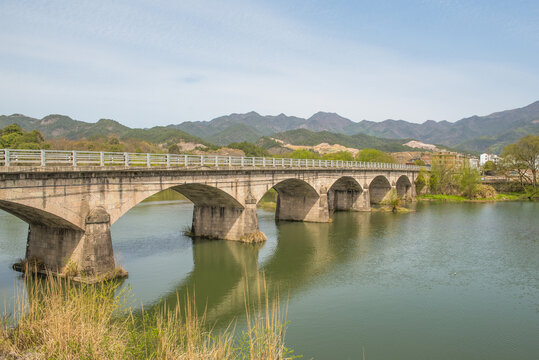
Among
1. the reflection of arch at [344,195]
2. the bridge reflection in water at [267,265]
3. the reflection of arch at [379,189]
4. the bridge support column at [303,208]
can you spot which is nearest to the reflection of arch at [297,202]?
the bridge support column at [303,208]

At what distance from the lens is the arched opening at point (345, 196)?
55.3 meters

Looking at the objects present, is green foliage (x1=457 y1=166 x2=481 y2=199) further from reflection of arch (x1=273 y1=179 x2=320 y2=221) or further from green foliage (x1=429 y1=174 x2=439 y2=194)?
reflection of arch (x1=273 y1=179 x2=320 y2=221)

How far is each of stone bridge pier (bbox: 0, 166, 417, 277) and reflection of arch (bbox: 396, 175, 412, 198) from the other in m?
43.1

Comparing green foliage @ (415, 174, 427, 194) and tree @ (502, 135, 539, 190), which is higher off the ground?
tree @ (502, 135, 539, 190)

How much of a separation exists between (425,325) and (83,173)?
62.4 feet

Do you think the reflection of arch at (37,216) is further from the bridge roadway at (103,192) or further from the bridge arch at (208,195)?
the bridge arch at (208,195)

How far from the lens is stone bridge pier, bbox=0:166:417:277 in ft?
60.0

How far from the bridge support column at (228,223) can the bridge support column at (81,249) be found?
43.8ft

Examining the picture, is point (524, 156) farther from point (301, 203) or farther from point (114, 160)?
point (114, 160)

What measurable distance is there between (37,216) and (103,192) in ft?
11.7

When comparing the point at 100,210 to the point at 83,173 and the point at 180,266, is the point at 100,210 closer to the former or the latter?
the point at 83,173

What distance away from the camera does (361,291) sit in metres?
22.1

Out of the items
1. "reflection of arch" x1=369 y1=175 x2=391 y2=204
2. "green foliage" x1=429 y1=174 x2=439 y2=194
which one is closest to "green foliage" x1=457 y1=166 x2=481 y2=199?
"green foliage" x1=429 y1=174 x2=439 y2=194

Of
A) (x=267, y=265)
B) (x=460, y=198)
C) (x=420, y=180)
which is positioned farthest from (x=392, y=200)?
(x=267, y=265)
